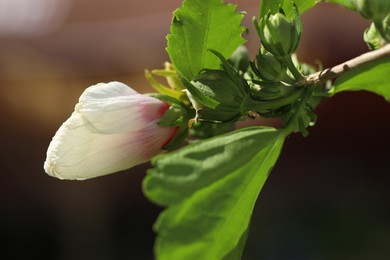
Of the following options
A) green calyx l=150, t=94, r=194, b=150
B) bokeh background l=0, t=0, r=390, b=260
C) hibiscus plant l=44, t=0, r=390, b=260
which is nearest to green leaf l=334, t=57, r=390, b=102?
hibiscus plant l=44, t=0, r=390, b=260

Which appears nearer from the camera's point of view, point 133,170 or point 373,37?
point 373,37

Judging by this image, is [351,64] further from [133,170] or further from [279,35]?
[133,170]

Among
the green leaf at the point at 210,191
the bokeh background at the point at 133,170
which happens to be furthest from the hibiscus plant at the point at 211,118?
the bokeh background at the point at 133,170

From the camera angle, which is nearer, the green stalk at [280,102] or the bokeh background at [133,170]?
the green stalk at [280,102]

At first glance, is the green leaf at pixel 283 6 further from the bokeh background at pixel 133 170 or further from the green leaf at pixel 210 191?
the bokeh background at pixel 133 170

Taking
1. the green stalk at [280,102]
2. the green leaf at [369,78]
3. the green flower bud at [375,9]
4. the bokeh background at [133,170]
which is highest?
the green flower bud at [375,9]

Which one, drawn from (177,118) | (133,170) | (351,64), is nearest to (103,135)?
(177,118)

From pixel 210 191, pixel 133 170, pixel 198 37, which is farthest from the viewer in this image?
pixel 133 170
